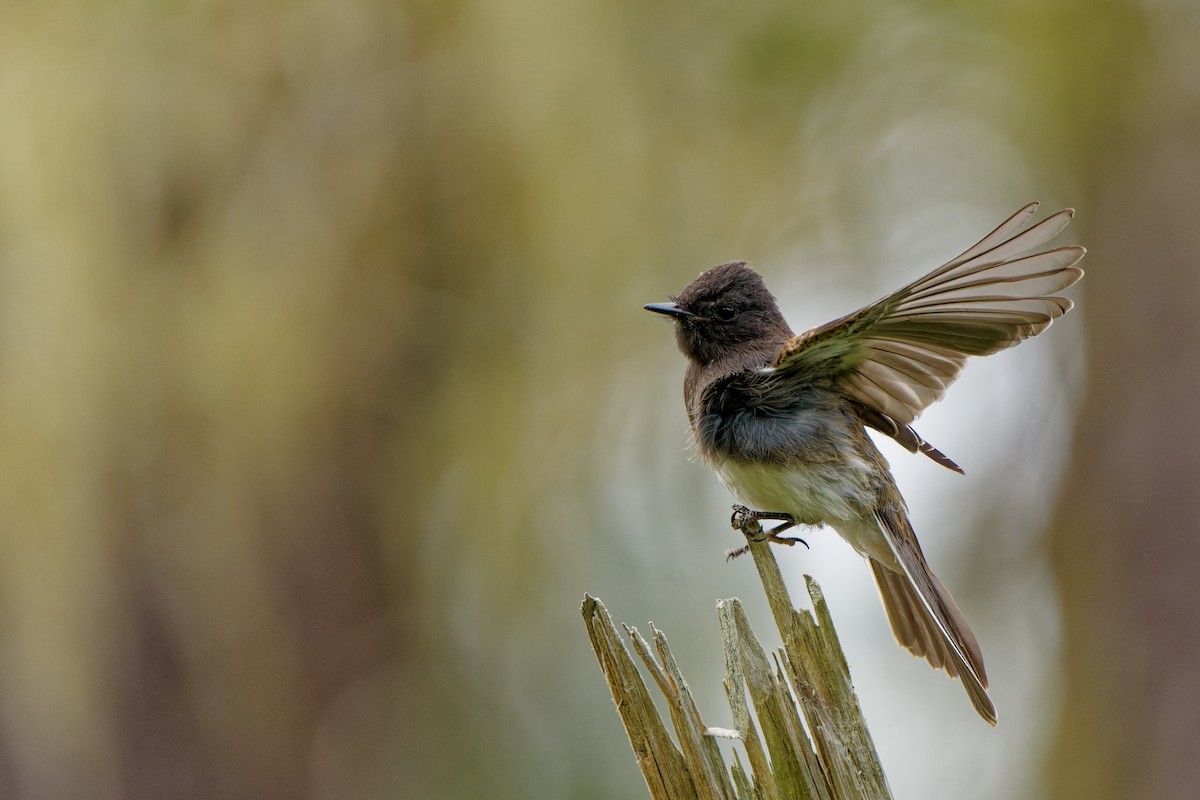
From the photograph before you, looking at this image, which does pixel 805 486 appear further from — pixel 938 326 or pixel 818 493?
pixel 938 326

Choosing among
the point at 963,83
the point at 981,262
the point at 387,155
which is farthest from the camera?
the point at 963,83

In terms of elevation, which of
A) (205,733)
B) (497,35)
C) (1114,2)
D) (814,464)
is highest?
(497,35)

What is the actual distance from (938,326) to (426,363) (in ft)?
13.3

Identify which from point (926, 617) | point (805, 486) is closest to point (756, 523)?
point (805, 486)

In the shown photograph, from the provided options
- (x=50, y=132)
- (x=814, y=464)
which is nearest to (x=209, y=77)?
(x=50, y=132)

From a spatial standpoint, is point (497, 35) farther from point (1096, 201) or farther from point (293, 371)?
point (1096, 201)

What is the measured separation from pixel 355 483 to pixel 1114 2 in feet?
16.6

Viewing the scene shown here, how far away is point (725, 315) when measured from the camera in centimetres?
435

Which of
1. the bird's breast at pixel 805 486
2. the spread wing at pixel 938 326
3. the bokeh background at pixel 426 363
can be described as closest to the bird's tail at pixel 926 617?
the bird's breast at pixel 805 486

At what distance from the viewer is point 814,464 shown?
388cm

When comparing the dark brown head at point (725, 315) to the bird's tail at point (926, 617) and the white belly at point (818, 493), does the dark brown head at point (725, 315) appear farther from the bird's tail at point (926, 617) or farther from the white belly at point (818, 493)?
the bird's tail at point (926, 617)

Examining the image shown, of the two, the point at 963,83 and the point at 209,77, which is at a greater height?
the point at 209,77

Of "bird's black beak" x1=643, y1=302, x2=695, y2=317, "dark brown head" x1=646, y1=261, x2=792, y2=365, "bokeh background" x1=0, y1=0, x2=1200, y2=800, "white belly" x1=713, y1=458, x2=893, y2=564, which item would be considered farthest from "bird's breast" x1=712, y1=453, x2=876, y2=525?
"bokeh background" x1=0, y1=0, x2=1200, y2=800

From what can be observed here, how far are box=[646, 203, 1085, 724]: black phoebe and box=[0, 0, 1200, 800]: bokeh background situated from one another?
2.52 metres
